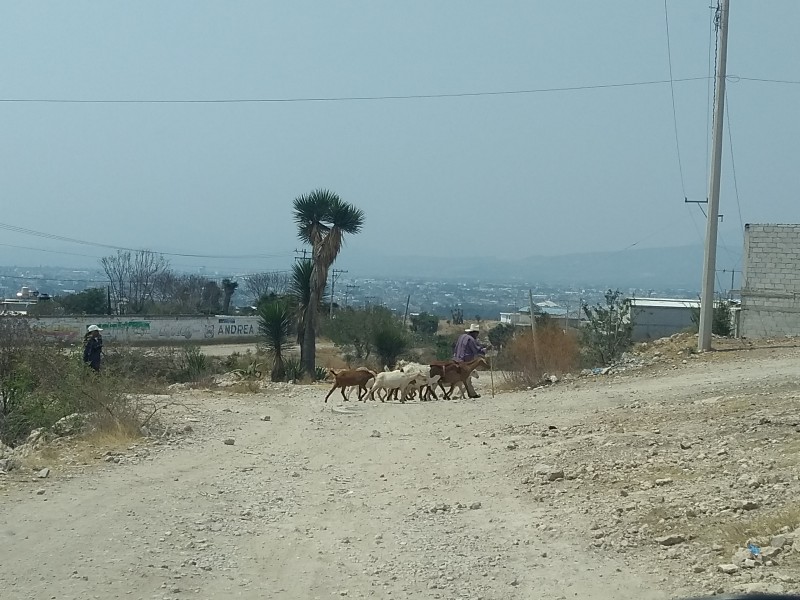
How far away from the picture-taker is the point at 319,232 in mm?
33469

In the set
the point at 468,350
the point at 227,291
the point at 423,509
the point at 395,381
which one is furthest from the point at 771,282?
the point at 227,291

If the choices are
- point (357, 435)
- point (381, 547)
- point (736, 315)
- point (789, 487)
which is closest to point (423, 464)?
point (357, 435)

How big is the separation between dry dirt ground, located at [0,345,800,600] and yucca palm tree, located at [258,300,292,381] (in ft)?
48.9

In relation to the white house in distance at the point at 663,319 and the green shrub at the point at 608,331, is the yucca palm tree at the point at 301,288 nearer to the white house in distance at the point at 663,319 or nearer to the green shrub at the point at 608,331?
the green shrub at the point at 608,331

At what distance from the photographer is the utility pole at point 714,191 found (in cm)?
2395

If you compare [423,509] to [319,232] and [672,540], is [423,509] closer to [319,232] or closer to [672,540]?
[672,540]

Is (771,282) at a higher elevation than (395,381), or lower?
higher

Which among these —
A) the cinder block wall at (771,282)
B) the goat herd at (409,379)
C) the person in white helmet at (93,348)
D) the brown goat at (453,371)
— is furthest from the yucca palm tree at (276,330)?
the cinder block wall at (771,282)

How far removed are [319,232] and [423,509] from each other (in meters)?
24.1

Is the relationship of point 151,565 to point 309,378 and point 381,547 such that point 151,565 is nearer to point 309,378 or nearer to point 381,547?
point 381,547

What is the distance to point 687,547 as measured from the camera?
7.88m

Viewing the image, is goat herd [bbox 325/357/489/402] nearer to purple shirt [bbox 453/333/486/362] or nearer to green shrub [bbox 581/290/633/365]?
purple shirt [bbox 453/333/486/362]

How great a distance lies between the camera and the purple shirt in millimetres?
22312

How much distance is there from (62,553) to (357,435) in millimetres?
7663
